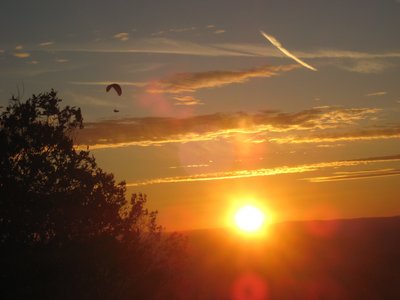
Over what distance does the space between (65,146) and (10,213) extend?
3.87 meters

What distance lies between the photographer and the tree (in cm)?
2495

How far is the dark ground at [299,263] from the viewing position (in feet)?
245

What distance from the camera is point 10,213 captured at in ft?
83.3

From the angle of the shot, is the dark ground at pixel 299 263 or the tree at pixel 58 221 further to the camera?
the dark ground at pixel 299 263

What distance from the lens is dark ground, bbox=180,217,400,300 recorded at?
74.6 meters

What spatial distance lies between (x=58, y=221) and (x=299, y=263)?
8315 centimetres

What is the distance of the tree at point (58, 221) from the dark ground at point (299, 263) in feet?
50.3

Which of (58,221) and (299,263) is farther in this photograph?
(299,263)

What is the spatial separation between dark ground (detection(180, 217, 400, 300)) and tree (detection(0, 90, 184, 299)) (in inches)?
603

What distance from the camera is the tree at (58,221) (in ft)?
81.9

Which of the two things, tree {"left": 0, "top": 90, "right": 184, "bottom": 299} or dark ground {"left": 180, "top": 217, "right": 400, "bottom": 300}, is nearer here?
tree {"left": 0, "top": 90, "right": 184, "bottom": 299}

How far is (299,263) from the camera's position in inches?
4122

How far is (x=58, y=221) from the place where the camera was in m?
26.5

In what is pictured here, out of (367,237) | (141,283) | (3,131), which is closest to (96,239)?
(141,283)
